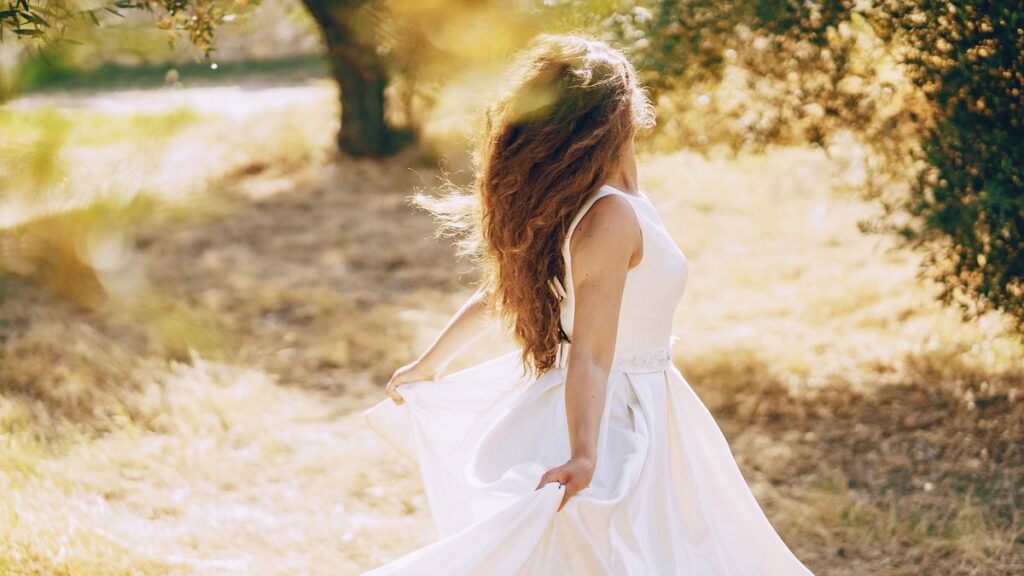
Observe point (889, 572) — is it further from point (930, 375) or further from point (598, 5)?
point (598, 5)

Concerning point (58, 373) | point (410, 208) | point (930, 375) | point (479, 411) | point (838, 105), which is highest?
point (838, 105)

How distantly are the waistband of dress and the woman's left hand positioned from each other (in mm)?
375

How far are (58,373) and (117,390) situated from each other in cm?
39

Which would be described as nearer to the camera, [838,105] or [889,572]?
[889,572]

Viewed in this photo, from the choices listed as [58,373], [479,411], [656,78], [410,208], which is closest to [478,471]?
[479,411]

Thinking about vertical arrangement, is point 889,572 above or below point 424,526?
above

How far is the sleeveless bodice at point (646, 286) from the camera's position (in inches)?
90.9

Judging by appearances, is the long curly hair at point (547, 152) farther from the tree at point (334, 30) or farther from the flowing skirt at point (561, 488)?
the tree at point (334, 30)

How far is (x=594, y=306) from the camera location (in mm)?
2193

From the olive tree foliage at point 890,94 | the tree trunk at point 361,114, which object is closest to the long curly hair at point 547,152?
the olive tree foliage at point 890,94

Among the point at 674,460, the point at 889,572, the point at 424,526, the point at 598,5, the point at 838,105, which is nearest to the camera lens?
the point at 674,460

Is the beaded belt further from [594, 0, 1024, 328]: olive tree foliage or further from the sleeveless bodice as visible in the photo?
[594, 0, 1024, 328]: olive tree foliage

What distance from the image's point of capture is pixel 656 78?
4859 millimetres

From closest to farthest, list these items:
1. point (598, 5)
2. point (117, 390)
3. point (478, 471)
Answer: point (478, 471) < point (598, 5) < point (117, 390)
